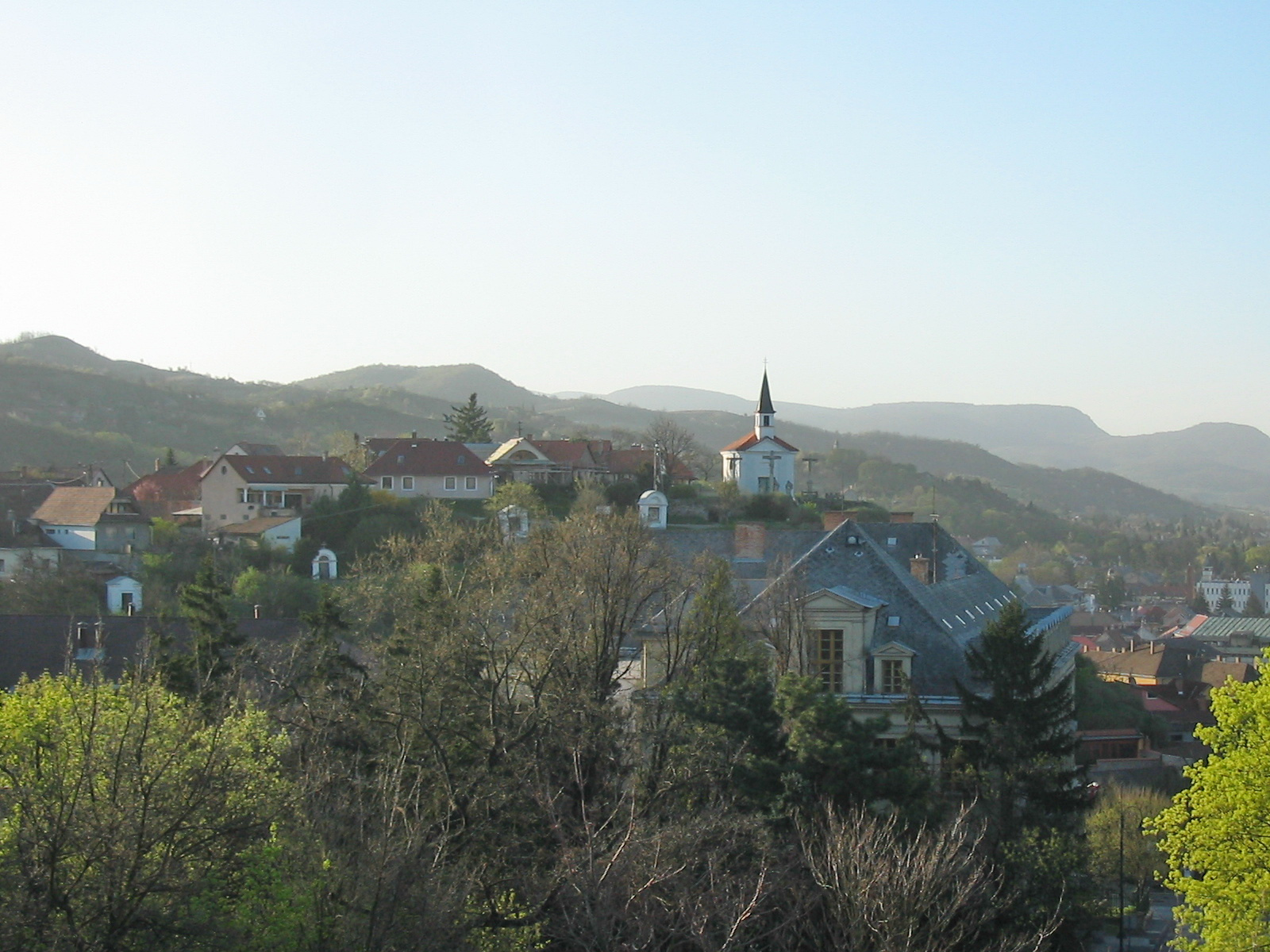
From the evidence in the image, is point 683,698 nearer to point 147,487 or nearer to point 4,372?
point 147,487

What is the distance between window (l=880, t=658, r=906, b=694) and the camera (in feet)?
111

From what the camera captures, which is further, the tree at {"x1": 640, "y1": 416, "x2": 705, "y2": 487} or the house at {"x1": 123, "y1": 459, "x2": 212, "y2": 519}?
the tree at {"x1": 640, "y1": 416, "x2": 705, "y2": 487}

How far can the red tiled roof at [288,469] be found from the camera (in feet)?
214

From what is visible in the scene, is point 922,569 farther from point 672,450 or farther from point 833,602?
→ point 672,450

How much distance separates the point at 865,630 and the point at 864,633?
Result: 8 cm

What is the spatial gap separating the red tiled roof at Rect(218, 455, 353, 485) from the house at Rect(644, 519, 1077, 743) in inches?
1392

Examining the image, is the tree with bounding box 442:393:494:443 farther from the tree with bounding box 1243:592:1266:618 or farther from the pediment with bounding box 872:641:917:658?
the tree with bounding box 1243:592:1266:618

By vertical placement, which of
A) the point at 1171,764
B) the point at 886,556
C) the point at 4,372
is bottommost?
the point at 1171,764

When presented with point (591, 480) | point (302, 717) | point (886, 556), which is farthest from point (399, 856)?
point (591, 480)

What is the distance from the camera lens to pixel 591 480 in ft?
210

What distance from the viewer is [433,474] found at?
66.1m

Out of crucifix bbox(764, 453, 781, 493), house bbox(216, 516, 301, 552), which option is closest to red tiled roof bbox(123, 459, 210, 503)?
house bbox(216, 516, 301, 552)

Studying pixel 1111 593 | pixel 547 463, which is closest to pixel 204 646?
pixel 547 463

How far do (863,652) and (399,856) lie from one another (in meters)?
18.3
